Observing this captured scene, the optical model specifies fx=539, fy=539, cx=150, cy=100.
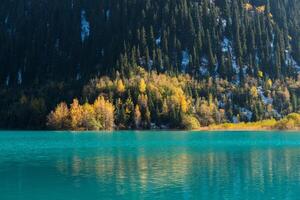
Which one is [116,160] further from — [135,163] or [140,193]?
[140,193]

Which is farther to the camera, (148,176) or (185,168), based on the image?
(185,168)

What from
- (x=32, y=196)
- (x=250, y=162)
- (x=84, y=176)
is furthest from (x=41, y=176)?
(x=250, y=162)

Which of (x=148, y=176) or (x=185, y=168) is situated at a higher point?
(x=185, y=168)

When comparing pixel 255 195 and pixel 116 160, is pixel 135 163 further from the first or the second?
pixel 255 195

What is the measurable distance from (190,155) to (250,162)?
14778 mm

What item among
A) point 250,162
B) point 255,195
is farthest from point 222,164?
point 255,195

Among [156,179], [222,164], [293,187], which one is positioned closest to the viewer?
[293,187]

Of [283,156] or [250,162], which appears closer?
[250,162]

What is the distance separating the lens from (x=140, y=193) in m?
56.6

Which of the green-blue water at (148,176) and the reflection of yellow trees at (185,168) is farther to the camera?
the reflection of yellow trees at (185,168)

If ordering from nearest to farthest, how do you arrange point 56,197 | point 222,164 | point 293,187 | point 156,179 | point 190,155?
point 56,197
point 293,187
point 156,179
point 222,164
point 190,155

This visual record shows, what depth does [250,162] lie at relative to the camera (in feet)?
292

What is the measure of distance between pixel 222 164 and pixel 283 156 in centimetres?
2098

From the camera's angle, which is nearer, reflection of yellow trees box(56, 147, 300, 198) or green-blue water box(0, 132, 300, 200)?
green-blue water box(0, 132, 300, 200)
